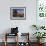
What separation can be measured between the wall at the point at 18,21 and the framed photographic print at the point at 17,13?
142mm

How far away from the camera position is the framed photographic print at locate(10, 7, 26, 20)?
7832 mm

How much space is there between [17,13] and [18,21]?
385mm

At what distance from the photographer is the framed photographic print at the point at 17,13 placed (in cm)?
783

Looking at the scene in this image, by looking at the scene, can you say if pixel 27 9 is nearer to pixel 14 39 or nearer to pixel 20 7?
pixel 20 7

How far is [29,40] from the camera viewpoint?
7.95 metres

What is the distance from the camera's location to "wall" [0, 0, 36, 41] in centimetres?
781

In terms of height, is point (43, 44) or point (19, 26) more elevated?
point (19, 26)

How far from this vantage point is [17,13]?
25.8 feet

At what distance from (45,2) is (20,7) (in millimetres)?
1219

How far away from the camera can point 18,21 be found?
7.89 metres

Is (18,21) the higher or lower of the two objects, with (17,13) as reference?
lower

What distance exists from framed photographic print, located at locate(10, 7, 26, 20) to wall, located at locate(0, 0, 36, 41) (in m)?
0.14

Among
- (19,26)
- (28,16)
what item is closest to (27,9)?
(28,16)

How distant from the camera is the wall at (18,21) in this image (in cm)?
781
